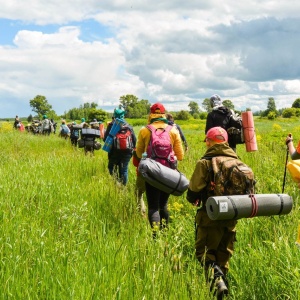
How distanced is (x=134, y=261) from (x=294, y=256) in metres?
1.69

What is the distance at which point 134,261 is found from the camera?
9.75 ft

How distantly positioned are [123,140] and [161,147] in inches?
89.2

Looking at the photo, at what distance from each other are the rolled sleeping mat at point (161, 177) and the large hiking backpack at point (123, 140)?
230 cm

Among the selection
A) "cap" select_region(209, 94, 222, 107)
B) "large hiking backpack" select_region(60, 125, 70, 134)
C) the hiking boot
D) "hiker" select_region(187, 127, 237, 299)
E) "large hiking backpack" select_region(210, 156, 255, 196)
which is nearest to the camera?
the hiking boot

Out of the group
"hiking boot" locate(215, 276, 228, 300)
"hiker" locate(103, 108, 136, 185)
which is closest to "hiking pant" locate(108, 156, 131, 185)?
"hiker" locate(103, 108, 136, 185)

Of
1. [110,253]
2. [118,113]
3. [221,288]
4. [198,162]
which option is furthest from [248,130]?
[110,253]

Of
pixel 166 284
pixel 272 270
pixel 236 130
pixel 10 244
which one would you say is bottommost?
pixel 272 270

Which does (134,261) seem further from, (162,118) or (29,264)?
(162,118)

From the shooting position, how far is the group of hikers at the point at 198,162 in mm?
3744

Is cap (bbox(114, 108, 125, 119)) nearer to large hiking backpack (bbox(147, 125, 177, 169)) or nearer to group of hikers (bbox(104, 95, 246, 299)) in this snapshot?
group of hikers (bbox(104, 95, 246, 299))

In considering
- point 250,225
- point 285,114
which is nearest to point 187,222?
point 250,225

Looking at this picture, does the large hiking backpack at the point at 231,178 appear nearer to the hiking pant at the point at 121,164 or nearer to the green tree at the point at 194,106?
the hiking pant at the point at 121,164

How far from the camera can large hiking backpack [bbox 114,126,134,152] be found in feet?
23.6

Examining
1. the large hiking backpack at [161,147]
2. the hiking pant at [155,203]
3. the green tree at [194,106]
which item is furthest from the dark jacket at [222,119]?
the green tree at [194,106]
